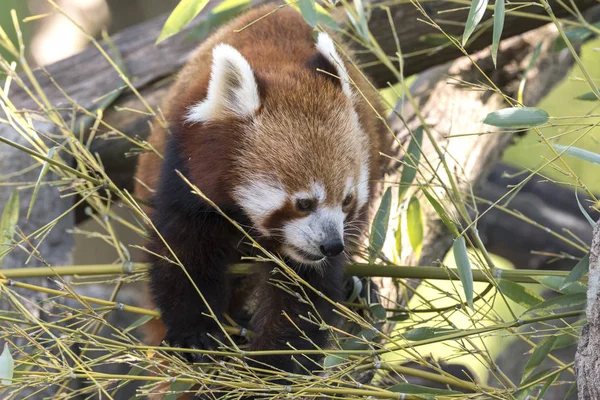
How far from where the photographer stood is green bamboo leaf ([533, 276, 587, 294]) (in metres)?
1.93

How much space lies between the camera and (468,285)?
1824 mm

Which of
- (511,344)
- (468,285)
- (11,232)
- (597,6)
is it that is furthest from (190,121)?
(511,344)

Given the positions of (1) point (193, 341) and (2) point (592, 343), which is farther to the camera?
(1) point (193, 341)

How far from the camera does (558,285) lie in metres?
1.99

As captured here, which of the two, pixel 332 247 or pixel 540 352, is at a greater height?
pixel 332 247

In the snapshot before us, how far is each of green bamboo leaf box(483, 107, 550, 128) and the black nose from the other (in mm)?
616

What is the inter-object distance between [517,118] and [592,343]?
576 millimetres

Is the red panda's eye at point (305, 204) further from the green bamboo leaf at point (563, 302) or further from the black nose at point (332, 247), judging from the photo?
the green bamboo leaf at point (563, 302)

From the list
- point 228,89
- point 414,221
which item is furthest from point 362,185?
point 228,89

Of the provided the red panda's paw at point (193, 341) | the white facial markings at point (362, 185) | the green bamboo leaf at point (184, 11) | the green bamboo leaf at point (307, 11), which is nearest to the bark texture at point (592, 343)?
the white facial markings at point (362, 185)

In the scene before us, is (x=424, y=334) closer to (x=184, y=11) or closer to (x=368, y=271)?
(x=368, y=271)

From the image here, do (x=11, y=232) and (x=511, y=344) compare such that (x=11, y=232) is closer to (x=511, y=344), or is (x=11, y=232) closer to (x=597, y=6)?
(x=597, y=6)

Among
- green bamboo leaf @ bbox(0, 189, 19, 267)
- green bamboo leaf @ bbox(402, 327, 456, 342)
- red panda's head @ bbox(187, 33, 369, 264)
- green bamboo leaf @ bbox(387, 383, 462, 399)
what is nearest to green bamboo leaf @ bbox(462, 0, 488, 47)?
red panda's head @ bbox(187, 33, 369, 264)

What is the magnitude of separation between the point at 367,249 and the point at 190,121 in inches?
31.4
